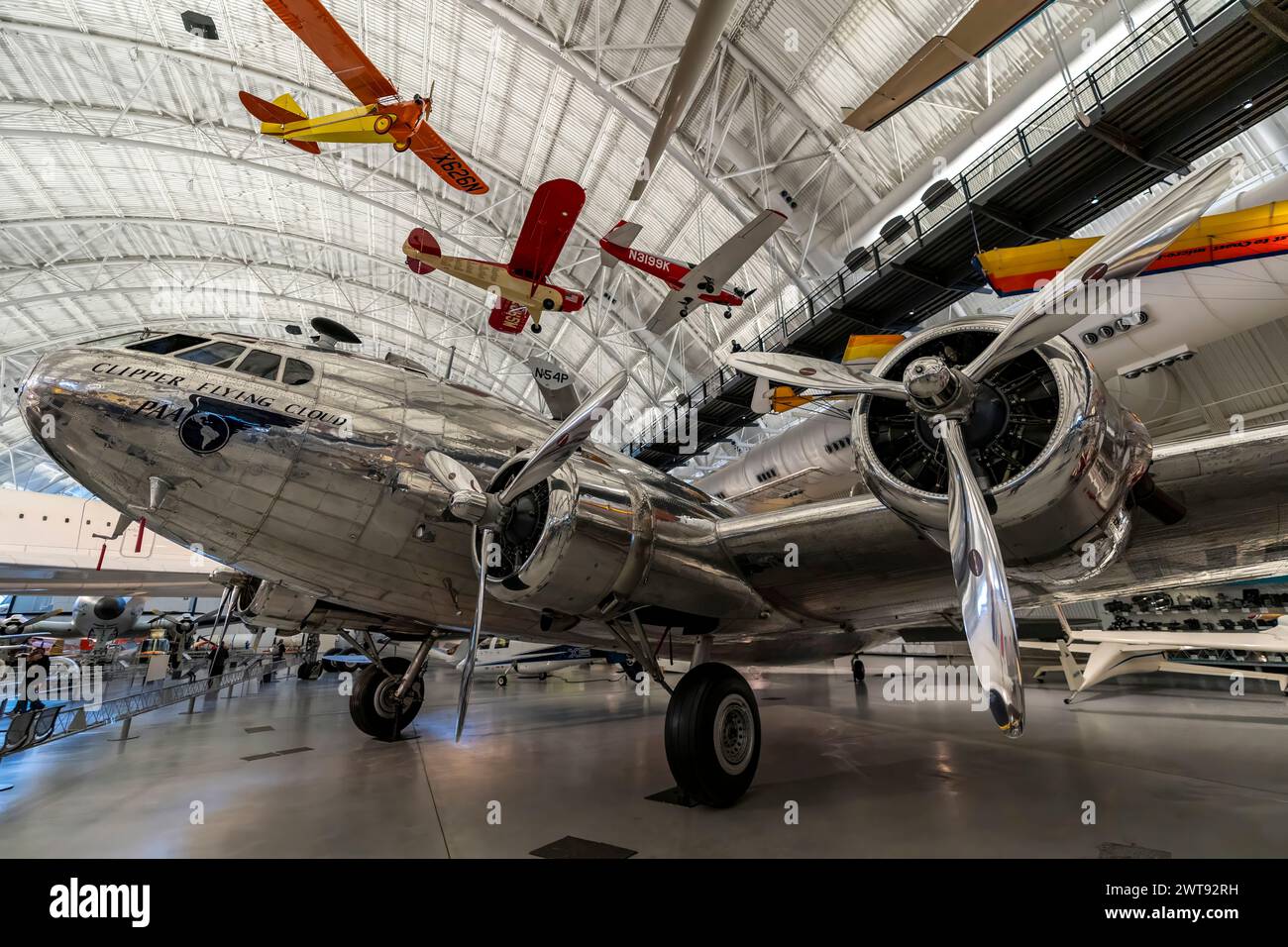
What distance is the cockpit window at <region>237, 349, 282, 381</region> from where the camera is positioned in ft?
14.2

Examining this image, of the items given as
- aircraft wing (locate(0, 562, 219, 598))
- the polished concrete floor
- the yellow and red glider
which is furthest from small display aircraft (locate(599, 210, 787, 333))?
aircraft wing (locate(0, 562, 219, 598))

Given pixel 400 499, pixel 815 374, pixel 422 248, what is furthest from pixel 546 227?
pixel 815 374

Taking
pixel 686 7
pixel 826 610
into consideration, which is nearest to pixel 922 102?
pixel 686 7

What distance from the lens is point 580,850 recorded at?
3621 mm

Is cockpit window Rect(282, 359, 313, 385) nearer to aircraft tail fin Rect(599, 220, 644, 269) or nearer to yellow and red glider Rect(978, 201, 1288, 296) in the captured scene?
yellow and red glider Rect(978, 201, 1288, 296)

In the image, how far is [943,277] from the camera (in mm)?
12820

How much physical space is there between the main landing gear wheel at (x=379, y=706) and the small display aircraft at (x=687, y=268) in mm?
9496

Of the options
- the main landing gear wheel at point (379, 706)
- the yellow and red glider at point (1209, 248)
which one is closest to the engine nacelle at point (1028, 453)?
the yellow and red glider at point (1209, 248)

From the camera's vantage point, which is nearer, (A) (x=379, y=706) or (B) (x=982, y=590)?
(B) (x=982, y=590)

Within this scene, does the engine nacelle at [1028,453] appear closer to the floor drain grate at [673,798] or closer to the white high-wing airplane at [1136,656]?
the floor drain grate at [673,798]

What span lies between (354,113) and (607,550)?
42.9 feet

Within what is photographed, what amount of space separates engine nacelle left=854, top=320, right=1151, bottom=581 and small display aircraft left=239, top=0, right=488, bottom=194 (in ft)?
39.5

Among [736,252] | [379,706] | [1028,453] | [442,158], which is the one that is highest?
[442,158]
